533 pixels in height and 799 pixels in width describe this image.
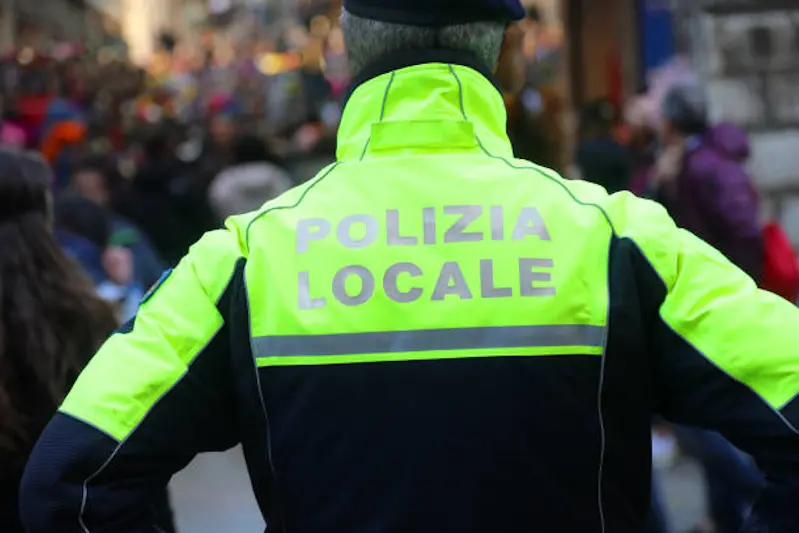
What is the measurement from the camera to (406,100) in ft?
8.05

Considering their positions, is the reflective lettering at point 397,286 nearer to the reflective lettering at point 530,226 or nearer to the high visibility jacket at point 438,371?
the high visibility jacket at point 438,371

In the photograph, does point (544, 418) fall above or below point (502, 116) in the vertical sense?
below

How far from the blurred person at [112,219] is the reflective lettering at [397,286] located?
569cm

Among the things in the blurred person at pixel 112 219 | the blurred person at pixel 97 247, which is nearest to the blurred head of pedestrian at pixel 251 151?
the blurred person at pixel 112 219

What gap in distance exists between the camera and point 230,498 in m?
→ 8.77

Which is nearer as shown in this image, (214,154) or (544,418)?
(544,418)

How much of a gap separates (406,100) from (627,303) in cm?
44

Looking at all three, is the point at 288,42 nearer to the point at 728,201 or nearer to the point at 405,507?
the point at 728,201

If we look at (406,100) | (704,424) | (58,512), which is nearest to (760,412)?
(704,424)

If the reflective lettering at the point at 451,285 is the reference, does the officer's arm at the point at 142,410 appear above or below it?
below

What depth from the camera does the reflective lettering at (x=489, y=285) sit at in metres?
2.31

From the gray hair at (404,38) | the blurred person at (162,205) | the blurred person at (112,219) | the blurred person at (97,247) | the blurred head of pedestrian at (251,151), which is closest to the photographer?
the gray hair at (404,38)

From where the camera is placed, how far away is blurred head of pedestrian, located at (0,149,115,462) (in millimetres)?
3908

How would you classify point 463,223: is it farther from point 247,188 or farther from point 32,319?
point 247,188
